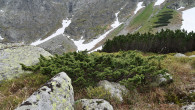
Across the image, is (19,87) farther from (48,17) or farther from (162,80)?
(48,17)

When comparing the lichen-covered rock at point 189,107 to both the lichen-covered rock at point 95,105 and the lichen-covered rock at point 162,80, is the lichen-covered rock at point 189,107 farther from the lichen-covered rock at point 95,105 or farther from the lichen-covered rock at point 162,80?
the lichen-covered rock at point 95,105

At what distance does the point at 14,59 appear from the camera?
6785 millimetres

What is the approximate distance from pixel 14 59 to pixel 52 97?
501 cm

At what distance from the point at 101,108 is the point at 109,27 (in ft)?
315

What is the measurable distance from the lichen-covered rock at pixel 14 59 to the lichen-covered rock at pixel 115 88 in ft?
14.3

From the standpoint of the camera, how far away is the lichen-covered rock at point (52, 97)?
290 centimetres

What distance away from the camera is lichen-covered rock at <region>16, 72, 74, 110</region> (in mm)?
2902

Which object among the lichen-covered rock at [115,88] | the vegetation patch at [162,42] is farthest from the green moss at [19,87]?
the vegetation patch at [162,42]

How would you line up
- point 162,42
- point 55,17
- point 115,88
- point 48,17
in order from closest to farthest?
1. point 115,88
2. point 162,42
3. point 48,17
4. point 55,17

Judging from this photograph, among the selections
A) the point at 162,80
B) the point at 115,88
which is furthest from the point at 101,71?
the point at 162,80

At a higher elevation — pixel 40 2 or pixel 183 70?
pixel 40 2

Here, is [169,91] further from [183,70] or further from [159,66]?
[183,70]

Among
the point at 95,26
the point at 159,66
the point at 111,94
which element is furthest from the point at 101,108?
the point at 95,26

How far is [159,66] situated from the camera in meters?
6.73
